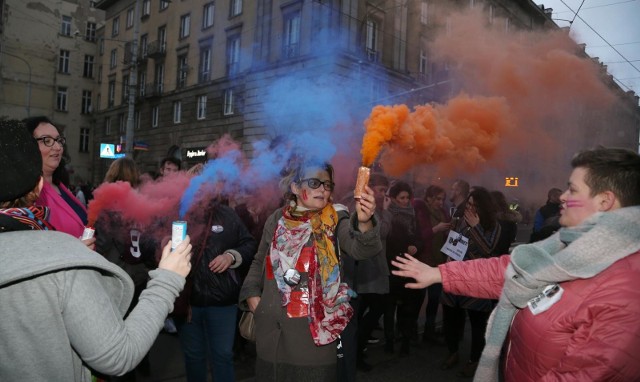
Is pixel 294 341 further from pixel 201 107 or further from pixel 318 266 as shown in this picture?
pixel 201 107

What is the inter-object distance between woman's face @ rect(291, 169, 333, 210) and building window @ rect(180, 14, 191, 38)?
25.0 meters

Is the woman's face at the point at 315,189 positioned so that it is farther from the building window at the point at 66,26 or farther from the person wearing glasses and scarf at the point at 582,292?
the building window at the point at 66,26

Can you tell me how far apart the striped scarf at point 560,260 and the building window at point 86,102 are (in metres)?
42.2

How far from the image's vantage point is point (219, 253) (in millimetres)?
3564

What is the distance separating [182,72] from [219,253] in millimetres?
25064

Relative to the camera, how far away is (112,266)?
148cm

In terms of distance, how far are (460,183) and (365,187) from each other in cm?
430

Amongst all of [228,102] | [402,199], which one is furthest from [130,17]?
[402,199]

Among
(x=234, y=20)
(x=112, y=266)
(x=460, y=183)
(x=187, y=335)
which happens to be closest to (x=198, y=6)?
(x=234, y=20)

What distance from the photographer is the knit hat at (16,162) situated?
1409 millimetres

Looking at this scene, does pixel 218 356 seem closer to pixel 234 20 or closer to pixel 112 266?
pixel 112 266

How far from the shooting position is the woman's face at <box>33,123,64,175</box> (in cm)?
296

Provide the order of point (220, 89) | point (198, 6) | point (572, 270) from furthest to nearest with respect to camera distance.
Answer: point (198, 6) → point (220, 89) → point (572, 270)

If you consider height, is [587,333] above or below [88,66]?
below
